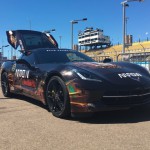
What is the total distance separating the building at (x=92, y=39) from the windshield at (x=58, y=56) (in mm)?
108116

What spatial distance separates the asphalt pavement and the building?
360 feet

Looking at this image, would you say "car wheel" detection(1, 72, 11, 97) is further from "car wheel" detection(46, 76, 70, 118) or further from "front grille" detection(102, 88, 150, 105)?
"front grille" detection(102, 88, 150, 105)

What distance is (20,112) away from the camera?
19.3ft

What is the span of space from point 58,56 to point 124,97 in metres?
2.13

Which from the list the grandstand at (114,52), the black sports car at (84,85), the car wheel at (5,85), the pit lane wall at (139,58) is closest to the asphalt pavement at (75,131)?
the black sports car at (84,85)

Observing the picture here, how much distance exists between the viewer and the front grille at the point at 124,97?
484 centimetres

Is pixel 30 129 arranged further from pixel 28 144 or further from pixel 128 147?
pixel 128 147

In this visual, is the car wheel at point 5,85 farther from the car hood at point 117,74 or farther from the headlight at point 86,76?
the headlight at point 86,76

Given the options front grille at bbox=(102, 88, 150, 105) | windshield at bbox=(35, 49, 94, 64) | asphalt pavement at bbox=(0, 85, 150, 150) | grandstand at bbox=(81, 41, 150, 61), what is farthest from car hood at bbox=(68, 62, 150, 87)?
grandstand at bbox=(81, 41, 150, 61)

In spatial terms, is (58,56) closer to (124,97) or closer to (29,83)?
(29,83)

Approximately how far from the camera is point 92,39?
116 meters

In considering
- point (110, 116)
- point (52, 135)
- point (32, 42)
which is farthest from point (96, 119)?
point (32, 42)

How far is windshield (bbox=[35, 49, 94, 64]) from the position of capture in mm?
6406

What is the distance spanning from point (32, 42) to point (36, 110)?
3.49m
